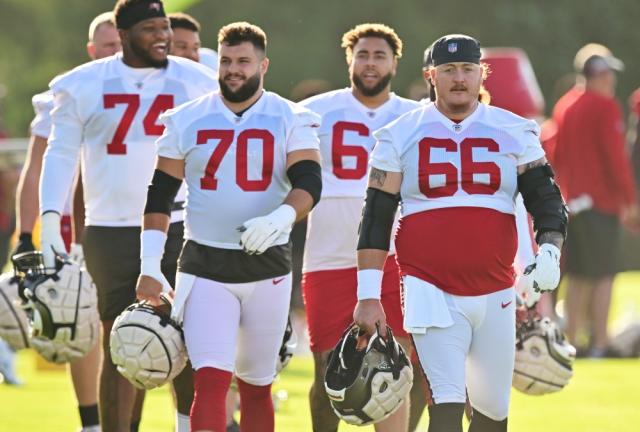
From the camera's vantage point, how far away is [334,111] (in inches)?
346

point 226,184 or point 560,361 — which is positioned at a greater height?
point 226,184

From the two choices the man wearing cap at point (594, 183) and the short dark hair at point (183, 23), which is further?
the man wearing cap at point (594, 183)

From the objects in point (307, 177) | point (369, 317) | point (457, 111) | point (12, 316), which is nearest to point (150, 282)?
point (307, 177)

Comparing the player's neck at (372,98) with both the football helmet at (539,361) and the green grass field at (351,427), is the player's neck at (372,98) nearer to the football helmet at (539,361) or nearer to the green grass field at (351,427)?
the football helmet at (539,361)

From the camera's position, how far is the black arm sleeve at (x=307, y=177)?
24.5ft

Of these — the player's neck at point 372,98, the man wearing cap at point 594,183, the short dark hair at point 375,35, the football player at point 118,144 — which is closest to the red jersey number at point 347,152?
the player's neck at point 372,98

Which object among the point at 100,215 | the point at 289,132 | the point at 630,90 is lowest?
the point at 630,90

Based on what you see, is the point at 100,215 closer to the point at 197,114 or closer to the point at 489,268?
→ the point at 197,114

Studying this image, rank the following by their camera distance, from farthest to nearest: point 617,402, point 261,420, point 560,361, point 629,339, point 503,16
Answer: point 503,16 < point 629,339 < point 617,402 < point 560,361 < point 261,420

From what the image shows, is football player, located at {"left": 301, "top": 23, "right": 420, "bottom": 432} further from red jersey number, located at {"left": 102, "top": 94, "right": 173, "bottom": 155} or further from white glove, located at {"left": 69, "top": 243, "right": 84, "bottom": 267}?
white glove, located at {"left": 69, "top": 243, "right": 84, "bottom": 267}

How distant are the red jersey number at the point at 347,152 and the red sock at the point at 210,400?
1719 millimetres

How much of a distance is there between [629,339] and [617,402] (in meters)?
3.37

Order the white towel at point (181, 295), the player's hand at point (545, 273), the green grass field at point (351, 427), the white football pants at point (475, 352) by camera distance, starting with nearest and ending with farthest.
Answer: the player's hand at point (545, 273)
the white football pants at point (475, 352)
the white towel at point (181, 295)
the green grass field at point (351, 427)

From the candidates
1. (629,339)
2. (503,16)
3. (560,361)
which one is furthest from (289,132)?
(503,16)
